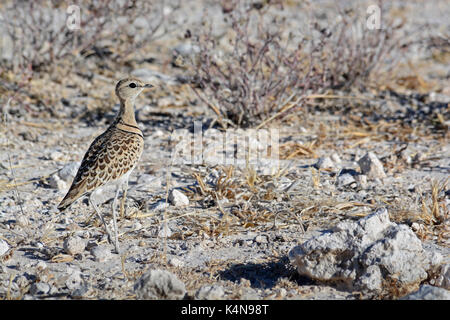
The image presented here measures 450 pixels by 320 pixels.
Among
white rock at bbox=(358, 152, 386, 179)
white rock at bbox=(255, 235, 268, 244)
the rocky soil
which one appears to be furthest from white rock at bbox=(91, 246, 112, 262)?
white rock at bbox=(358, 152, 386, 179)

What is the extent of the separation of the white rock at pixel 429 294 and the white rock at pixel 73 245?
1.92m

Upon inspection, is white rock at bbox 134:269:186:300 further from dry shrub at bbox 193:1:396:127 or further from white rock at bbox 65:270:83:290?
dry shrub at bbox 193:1:396:127

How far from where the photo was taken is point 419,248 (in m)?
3.15

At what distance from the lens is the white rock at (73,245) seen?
365 centimetres

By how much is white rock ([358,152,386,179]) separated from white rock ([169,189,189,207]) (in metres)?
1.46

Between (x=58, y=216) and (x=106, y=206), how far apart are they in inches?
15.2

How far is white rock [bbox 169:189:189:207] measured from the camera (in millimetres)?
4359

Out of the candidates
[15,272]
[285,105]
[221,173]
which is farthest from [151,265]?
[285,105]

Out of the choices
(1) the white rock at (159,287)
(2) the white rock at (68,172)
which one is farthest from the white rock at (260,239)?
(2) the white rock at (68,172)

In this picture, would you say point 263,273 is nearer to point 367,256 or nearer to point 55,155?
point 367,256

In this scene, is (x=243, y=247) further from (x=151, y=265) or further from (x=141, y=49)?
(x=141, y=49)

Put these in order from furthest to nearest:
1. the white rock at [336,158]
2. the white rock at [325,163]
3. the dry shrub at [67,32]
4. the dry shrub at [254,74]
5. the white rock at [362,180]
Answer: the dry shrub at [67,32], the dry shrub at [254,74], the white rock at [336,158], the white rock at [325,163], the white rock at [362,180]

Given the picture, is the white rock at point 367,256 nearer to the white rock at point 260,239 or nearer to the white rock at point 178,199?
the white rock at point 260,239

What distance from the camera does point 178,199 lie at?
4.36 meters
